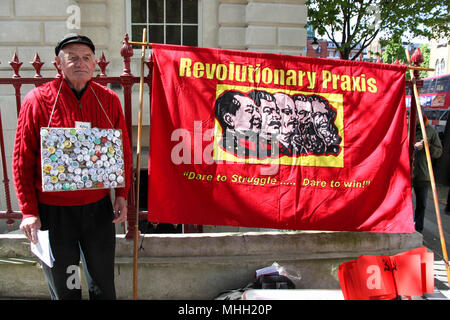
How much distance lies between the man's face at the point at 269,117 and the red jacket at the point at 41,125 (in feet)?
4.96

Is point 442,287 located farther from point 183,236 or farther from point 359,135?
point 183,236

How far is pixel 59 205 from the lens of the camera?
2.35m

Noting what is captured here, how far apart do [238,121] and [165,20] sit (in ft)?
17.6

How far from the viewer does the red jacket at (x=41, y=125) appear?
7.43ft

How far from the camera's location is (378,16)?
11031 millimetres

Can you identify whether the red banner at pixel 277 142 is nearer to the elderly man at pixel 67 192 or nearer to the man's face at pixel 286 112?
the man's face at pixel 286 112

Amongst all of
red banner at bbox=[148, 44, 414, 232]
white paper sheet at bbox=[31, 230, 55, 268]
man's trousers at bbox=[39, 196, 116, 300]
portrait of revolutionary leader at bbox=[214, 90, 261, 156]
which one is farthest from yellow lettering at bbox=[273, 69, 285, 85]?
white paper sheet at bbox=[31, 230, 55, 268]

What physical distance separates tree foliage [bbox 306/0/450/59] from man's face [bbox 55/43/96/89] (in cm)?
979

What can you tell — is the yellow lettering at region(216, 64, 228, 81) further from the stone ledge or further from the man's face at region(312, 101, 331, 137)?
the stone ledge

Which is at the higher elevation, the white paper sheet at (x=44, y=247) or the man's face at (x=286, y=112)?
the man's face at (x=286, y=112)

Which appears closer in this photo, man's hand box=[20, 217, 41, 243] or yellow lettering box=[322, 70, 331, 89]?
man's hand box=[20, 217, 41, 243]

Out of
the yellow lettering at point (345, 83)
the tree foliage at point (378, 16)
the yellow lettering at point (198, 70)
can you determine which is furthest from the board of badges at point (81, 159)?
the tree foliage at point (378, 16)

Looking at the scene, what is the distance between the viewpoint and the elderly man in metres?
2.27
